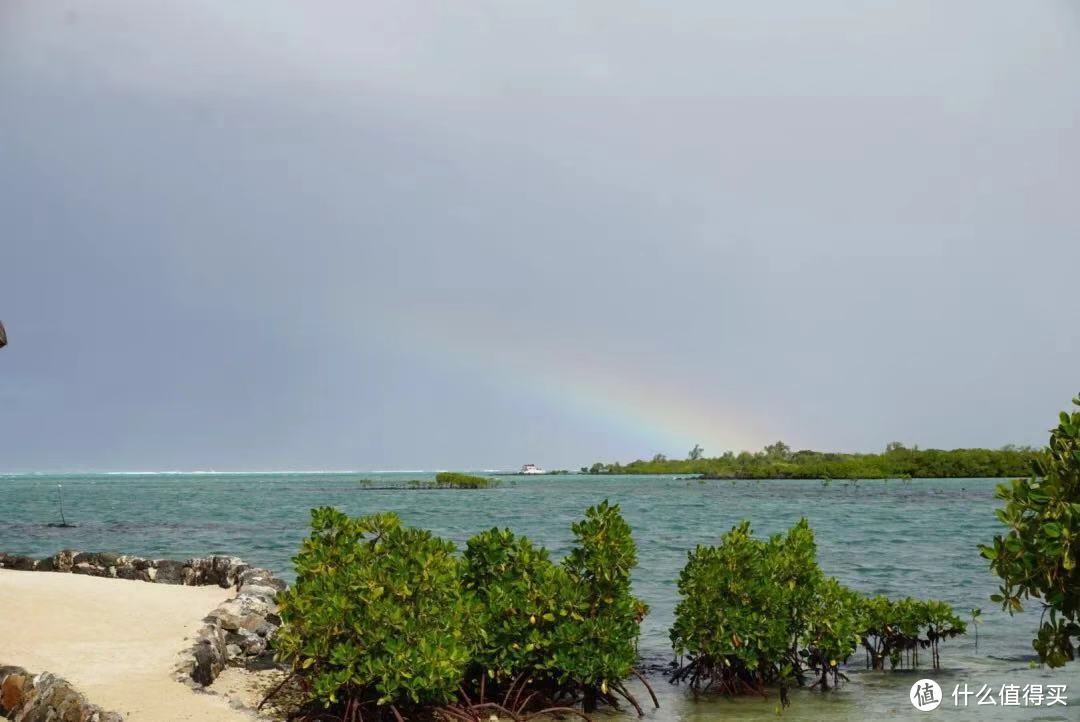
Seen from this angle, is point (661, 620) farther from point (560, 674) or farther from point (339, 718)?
point (339, 718)

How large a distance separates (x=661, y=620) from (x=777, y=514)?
1874 inches

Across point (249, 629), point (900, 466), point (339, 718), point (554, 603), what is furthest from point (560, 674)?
point (900, 466)

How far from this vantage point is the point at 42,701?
9.27 metres

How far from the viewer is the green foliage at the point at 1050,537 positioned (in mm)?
6158

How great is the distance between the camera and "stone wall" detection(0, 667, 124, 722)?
9.02 metres

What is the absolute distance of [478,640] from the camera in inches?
406

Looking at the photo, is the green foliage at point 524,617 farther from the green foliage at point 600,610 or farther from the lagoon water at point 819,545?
the lagoon water at point 819,545

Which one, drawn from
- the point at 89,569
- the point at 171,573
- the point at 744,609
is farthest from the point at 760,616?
the point at 89,569

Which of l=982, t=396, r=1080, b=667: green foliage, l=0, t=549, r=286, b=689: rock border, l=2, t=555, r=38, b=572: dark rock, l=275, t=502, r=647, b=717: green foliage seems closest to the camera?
l=982, t=396, r=1080, b=667: green foliage

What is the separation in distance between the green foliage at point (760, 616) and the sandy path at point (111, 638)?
18.9ft

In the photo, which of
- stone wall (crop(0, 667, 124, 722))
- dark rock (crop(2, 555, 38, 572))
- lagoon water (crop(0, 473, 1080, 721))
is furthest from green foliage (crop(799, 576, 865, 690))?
dark rock (crop(2, 555, 38, 572))

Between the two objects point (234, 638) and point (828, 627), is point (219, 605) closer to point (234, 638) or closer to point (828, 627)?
point (234, 638)

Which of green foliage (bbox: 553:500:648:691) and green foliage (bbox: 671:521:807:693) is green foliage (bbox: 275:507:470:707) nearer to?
green foliage (bbox: 553:500:648:691)

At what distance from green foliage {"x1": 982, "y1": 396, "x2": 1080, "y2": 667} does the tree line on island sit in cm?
1
